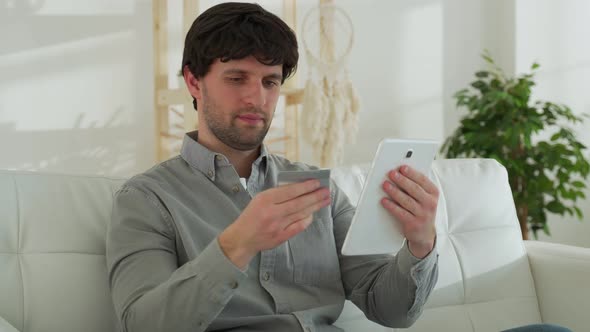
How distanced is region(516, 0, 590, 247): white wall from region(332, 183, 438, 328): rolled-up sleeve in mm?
3264

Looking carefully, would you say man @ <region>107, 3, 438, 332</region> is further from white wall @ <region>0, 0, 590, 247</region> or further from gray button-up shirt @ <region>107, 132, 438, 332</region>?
white wall @ <region>0, 0, 590, 247</region>

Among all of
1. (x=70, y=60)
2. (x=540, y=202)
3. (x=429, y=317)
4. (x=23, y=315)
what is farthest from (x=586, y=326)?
(x=70, y=60)

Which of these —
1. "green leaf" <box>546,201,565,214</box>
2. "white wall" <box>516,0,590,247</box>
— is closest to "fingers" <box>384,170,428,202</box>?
"green leaf" <box>546,201,565,214</box>

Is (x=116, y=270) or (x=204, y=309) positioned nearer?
(x=204, y=309)

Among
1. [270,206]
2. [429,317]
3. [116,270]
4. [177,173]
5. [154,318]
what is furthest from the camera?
[429,317]

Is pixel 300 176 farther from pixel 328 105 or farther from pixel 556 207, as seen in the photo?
pixel 556 207

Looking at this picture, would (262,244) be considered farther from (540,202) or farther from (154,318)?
(540,202)

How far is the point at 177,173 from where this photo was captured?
1.59m

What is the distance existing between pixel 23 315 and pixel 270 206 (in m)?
0.62

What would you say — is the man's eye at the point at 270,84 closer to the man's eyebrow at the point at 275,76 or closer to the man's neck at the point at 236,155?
the man's eyebrow at the point at 275,76

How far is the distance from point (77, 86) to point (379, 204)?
2889 mm

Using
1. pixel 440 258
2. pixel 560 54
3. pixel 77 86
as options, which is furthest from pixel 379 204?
pixel 560 54

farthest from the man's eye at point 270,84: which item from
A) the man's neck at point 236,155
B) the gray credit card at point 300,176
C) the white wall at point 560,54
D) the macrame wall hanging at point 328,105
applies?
the white wall at point 560,54

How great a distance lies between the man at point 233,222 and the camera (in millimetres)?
Answer: 1301
